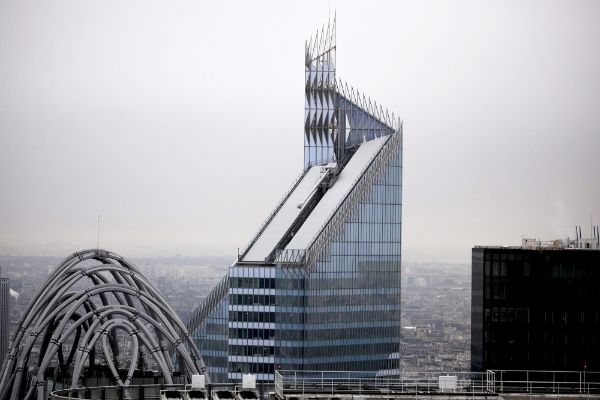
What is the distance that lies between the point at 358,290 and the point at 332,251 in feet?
24.1

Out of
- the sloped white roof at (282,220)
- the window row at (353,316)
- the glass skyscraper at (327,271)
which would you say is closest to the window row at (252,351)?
the glass skyscraper at (327,271)

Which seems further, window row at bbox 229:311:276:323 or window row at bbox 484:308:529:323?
window row at bbox 484:308:529:323

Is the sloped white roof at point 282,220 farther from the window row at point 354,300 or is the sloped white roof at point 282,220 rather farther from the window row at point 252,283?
the window row at point 354,300

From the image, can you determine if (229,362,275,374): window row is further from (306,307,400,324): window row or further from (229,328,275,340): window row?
(306,307,400,324): window row

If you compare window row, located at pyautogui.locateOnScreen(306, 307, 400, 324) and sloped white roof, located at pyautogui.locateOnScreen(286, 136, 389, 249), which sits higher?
sloped white roof, located at pyautogui.locateOnScreen(286, 136, 389, 249)

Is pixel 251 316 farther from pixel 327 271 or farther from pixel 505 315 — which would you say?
pixel 505 315

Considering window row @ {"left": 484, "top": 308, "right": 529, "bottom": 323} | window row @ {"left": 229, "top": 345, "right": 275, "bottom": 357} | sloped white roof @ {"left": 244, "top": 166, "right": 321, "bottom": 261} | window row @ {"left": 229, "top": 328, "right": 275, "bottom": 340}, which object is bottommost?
window row @ {"left": 229, "top": 345, "right": 275, "bottom": 357}

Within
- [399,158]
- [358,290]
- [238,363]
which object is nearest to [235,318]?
[238,363]

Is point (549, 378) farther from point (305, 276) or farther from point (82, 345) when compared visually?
point (82, 345)

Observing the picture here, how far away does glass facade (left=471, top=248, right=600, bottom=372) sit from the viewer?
514 ft

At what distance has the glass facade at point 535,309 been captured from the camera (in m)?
157

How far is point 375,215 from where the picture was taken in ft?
538

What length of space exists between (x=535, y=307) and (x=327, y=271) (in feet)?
89.2

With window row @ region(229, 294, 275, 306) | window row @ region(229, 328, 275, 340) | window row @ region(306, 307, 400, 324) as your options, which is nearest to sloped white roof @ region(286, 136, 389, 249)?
window row @ region(229, 294, 275, 306)
